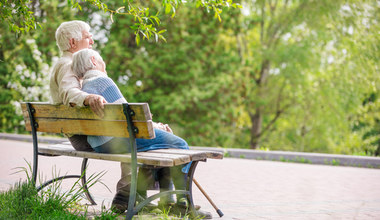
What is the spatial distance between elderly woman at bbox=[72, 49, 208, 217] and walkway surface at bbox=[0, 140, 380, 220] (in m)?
Result: 0.49

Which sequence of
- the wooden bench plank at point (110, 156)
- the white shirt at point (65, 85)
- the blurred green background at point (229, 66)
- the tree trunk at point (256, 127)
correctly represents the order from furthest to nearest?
1. the tree trunk at point (256, 127)
2. the blurred green background at point (229, 66)
3. the white shirt at point (65, 85)
4. the wooden bench plank at point (110, 156)

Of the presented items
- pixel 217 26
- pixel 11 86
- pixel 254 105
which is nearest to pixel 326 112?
pixel 254 105

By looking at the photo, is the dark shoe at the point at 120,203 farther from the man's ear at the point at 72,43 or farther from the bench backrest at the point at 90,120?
the man's ear at the point at 72,43

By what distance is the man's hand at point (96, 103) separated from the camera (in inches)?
131

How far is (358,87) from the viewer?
18.5 m

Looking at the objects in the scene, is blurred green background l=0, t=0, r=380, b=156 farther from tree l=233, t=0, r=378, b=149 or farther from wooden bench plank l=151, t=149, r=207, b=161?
wooden bench plank l=151, t=149, r=207, b=161

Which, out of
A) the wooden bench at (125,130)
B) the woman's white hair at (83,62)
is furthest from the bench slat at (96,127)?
the woman's white hair at (83,62)

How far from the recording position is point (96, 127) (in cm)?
346

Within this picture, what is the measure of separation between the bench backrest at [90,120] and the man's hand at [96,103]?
0.04 metres

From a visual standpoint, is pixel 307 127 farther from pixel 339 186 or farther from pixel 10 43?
pixel 339 186

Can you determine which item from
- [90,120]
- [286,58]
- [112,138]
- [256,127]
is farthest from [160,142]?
[256,127]

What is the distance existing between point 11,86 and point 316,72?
42.8 feet

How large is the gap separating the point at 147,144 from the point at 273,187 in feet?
10.8

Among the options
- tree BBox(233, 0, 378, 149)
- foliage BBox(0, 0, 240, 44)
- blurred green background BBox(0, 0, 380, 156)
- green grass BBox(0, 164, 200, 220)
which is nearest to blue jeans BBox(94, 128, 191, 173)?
green grass BBox(0, 164, 200, 220)
